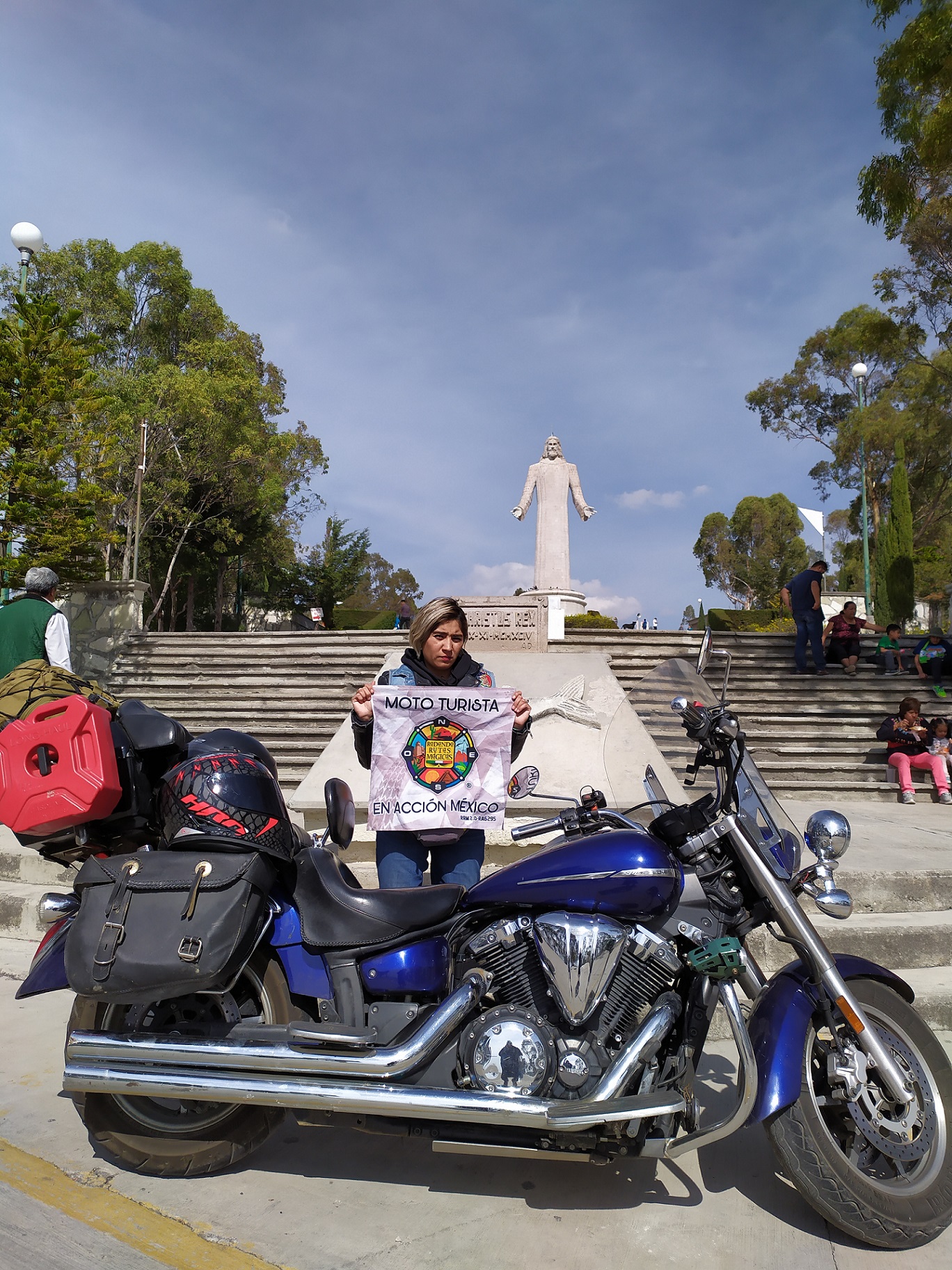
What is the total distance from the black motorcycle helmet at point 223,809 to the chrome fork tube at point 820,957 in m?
1.26

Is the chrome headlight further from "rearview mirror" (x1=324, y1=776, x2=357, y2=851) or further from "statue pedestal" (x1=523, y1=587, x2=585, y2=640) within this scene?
"statue pedestal" (x1=523, y1=587, x2=585, y2=640)

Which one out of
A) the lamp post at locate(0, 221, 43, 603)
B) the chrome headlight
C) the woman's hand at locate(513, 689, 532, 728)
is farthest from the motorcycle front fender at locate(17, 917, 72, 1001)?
the lamp post at locate(0, 221, 43, 603)

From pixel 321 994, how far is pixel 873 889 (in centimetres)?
308

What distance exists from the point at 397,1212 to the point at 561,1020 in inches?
28.1

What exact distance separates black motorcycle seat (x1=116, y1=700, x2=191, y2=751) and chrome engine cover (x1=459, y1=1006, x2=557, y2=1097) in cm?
121

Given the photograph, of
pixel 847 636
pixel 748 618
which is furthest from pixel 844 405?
pixel 847 636

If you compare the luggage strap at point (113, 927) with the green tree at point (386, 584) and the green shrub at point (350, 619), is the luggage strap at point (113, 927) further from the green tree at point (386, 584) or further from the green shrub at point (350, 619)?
the green tree at point (386, 584)

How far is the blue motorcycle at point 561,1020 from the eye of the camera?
190 centimetres

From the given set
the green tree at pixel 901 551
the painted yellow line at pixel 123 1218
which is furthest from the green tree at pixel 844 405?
the painted yellow line at pixel 123 1218

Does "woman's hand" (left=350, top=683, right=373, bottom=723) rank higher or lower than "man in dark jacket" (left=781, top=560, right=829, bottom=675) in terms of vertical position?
lower

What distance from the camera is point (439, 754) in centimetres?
278

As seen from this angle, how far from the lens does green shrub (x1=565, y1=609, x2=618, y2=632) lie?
54.1ft

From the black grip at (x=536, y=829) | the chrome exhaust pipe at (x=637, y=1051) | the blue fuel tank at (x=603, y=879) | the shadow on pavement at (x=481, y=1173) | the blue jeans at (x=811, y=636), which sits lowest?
the shadow on pavement at (x=481, y=1173)

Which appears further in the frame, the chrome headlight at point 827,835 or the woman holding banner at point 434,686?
the woman holding banner at point 434,686
